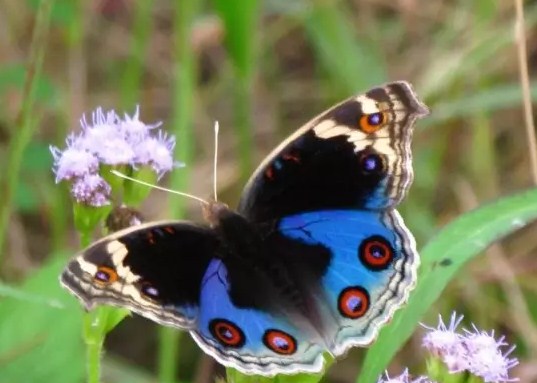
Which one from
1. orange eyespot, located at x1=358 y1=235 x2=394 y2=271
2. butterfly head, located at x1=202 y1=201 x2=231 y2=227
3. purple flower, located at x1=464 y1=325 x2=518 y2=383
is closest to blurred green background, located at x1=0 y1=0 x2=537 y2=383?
butterfly head, located at x1=202 y1=201 x2=231 y2=227

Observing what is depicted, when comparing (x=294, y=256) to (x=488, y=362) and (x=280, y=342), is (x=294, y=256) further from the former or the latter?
(x=488, y=362)

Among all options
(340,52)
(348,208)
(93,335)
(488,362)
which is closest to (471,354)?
(488,362)

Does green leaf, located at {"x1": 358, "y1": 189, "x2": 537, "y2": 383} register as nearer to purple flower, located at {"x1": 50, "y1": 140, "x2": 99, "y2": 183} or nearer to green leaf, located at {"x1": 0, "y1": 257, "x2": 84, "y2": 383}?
purple flower, located at {"x1": 50, "y1": 140, "x2": 99, "y2": 183}

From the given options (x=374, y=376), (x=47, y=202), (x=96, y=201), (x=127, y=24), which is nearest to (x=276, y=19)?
(x=127, y=24)

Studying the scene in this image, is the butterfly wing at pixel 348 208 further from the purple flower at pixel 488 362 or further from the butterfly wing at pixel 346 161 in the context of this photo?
the purple flower at pixel 488 362

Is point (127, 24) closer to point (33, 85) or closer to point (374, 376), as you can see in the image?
point (33, 85)
